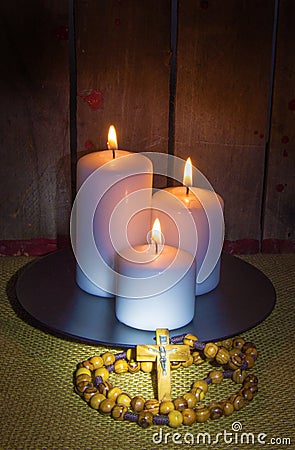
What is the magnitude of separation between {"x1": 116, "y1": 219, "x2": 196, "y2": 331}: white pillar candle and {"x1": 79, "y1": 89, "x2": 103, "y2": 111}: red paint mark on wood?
334mm

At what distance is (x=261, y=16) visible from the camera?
112 centimetres

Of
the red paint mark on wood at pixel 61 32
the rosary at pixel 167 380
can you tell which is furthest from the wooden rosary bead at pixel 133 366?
the red paint mark on wood at pixel 61 32

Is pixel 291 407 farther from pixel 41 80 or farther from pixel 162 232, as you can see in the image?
pixel 41 80

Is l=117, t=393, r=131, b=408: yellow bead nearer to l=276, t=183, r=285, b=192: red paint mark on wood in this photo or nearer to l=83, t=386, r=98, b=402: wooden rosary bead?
l=83, t=386, r=98, b=402: wooden rosary bead

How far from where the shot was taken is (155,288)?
2.82 feet

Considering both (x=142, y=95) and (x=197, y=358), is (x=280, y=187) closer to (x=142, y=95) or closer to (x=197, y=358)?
(x=142, y=95)

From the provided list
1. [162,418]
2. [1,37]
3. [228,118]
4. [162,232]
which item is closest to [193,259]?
[162,232]

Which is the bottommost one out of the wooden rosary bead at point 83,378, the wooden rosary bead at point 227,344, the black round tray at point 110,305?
the wooden rosary bead at point 83,378

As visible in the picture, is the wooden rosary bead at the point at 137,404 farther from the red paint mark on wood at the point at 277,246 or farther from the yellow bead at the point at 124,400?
the red paint mark on wood at the point at 277,246

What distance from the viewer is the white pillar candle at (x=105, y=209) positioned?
93cm

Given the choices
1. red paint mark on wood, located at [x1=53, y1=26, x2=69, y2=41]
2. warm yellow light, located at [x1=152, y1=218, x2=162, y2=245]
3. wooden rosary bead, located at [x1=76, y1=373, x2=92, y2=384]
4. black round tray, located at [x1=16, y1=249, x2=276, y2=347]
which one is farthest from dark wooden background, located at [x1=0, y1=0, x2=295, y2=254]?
wooden rosary bead, located at [x1=76, y1=373, x2=92, y2=384]

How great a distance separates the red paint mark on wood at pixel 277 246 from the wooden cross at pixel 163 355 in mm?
451

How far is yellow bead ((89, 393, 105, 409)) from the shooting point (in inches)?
32.0

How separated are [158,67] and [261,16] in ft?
0.56
